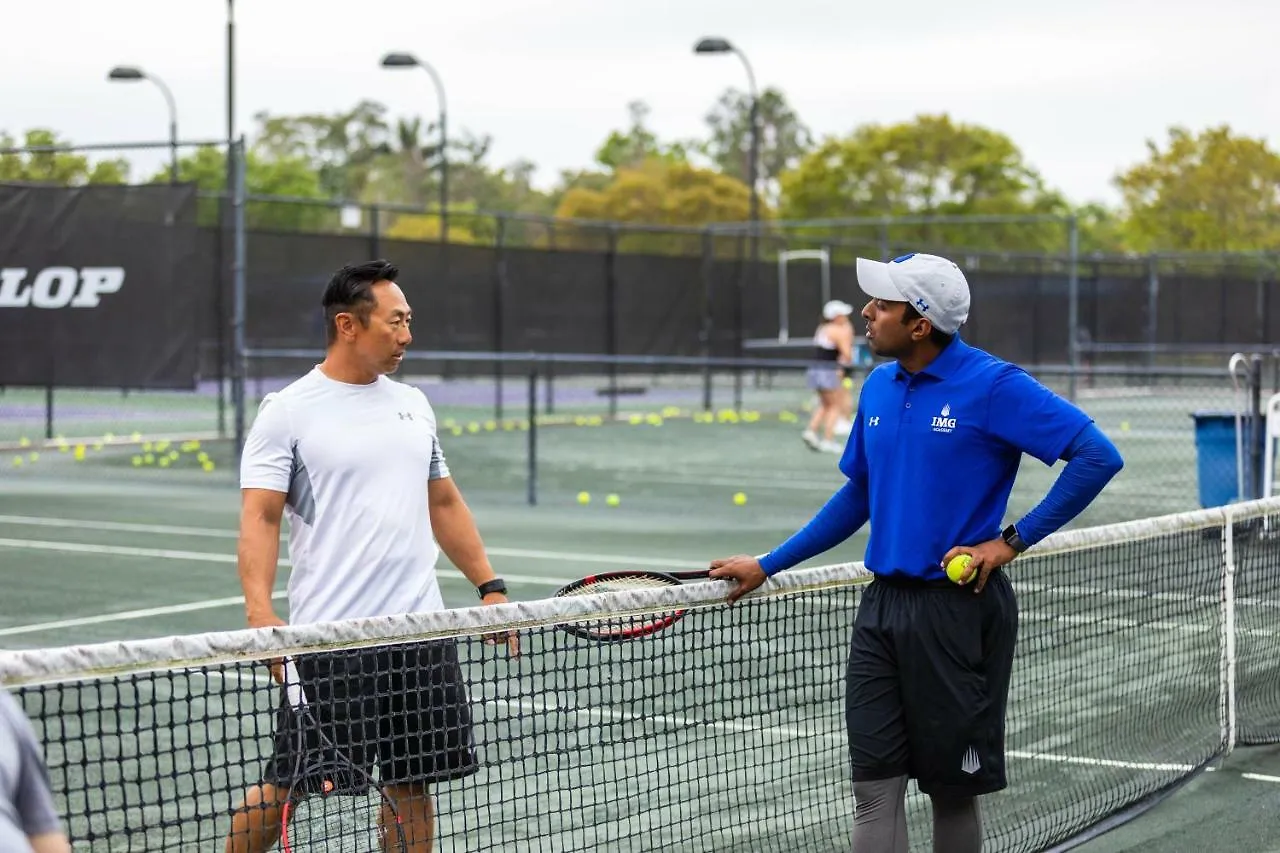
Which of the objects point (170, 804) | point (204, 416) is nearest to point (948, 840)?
point (170, 804)

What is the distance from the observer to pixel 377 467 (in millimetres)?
4547

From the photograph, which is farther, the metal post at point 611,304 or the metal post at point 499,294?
the metal post at point 611,304

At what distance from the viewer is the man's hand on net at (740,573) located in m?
4.80

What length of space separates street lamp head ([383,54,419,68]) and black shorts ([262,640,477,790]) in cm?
2969

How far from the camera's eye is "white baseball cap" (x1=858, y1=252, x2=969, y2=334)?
441 cm

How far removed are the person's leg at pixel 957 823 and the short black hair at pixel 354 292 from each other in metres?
1.78

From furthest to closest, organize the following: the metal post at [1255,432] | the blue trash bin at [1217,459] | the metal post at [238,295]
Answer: the metal post at [238,295] → the blue trash bin at [1217,459] → the metal post at [1255,432]

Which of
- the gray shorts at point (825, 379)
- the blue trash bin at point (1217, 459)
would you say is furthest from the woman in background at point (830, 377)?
the blue trash bin at point (1217, 459)

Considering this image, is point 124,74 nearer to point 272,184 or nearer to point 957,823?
point 957,823

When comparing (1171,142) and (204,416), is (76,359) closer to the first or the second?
(204,416)

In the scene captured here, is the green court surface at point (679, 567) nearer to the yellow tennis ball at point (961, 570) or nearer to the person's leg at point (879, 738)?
the person's leg at point (879, 738)

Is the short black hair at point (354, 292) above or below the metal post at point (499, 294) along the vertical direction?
below

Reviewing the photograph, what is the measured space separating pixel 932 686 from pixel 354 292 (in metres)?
1.64

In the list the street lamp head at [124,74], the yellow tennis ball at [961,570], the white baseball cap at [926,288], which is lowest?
the yellow tennis ball at [961,570]
